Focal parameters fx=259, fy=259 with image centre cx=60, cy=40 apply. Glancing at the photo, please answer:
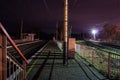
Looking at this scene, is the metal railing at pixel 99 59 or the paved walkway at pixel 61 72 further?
the metal railing at pixel 99 59

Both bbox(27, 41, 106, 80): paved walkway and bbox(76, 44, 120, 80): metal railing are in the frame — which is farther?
bbox(76, 44, 120, 80): metal railing

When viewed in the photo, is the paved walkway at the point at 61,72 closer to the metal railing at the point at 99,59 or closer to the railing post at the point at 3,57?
the metal railing at the point at 99,59

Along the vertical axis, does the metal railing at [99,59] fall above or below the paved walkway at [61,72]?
above

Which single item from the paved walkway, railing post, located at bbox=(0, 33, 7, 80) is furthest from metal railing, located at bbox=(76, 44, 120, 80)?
railing post, located at bbox=(0, 33, 7, 80)

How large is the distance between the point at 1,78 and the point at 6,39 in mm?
918

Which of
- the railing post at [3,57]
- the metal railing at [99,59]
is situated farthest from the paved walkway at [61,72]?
the railing post at [3,57]

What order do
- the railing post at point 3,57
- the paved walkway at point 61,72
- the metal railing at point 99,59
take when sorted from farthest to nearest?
the metal railing at point 99,59 < the paved walkway at point 61,72 < the railing post at point 3,57

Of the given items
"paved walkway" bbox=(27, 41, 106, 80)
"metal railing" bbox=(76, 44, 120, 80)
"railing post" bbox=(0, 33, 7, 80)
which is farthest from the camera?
"metal railing" bbox=(76, 44, 120, 80)

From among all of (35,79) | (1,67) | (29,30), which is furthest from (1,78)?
(29,30)

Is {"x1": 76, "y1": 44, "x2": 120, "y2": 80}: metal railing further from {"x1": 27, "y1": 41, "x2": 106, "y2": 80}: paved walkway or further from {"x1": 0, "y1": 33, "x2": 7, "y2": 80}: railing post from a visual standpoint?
{"x1": 0, "y1": 33, "x2": 7, "y2": 80}: railing post

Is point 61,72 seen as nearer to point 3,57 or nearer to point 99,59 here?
point 99,59

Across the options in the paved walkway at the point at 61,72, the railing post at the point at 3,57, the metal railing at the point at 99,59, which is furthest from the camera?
the metal railing at the point at 99,59

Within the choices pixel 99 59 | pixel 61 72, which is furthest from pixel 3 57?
pixel 99 59

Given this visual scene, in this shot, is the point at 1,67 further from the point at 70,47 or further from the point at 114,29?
the point at 114,29
